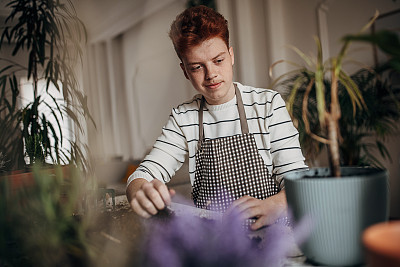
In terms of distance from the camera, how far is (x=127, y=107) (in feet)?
15.3

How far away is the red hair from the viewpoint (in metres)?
1.03

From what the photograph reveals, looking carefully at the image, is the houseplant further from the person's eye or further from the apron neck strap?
the apron neck strap

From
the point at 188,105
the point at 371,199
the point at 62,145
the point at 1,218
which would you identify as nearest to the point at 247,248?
the point at 371,199

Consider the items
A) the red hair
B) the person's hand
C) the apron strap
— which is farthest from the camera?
the apron strap

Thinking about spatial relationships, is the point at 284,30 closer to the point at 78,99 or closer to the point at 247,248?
the point at 78,99

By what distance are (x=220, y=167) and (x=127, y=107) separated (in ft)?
12.2

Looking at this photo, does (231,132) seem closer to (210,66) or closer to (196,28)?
(210,66)

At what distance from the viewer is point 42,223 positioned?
1.71ft

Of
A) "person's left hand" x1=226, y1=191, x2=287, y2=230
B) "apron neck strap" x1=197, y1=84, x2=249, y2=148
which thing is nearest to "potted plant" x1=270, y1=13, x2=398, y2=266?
"person's left hand" x1=226, y1=191, x2=287, y2=230

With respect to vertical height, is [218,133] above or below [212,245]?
above

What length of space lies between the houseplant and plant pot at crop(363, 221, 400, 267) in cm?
62

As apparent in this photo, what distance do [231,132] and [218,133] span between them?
0.16 feet

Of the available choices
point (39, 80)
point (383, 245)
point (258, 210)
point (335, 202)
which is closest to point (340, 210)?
point (335, 202)

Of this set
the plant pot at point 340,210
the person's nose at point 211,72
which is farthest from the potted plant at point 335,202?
the person's nose at point 211,72
